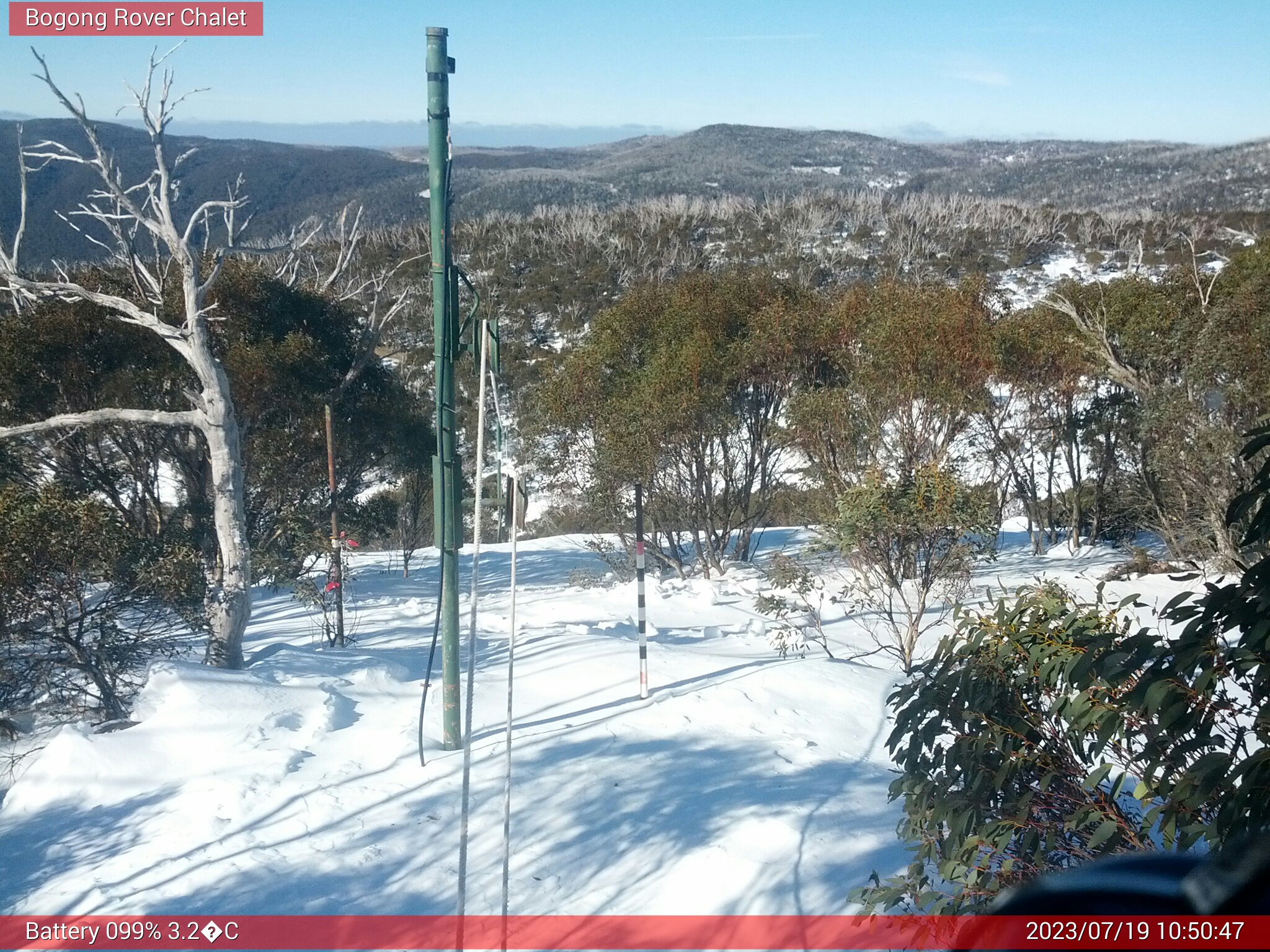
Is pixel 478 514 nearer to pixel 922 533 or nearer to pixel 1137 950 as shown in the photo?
pixel 1137 950

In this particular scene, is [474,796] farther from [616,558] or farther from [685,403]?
[616,558]

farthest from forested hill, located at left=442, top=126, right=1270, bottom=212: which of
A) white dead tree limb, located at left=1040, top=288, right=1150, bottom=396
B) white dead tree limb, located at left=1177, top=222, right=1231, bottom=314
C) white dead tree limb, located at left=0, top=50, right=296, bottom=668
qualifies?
white dead tree limb, located at left=0, top=50, right=296, bottom=668

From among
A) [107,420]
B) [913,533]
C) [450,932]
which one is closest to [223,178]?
[107,420]

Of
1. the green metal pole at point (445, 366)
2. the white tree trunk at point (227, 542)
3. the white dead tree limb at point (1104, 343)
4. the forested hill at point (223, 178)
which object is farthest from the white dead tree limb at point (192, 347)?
the forested hill at point (223, 178)

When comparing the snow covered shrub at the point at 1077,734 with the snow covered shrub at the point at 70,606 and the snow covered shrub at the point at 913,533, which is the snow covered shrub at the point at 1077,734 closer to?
the snow covered shrub at the point at 913,533

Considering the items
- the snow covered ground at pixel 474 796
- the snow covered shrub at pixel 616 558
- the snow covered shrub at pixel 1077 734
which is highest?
the snow covered shrub at pixel 1077 734

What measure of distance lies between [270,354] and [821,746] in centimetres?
958

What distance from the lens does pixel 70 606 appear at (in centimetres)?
701

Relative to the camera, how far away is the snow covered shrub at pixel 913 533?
26.8 feet

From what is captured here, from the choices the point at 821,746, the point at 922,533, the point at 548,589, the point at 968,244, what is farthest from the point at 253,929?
the point at 968,244

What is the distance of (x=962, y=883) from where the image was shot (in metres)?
2.82

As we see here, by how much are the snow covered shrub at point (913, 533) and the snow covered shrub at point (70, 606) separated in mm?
5852

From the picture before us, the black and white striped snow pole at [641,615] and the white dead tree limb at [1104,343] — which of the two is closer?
the black and white striped snow pole at [641,615]

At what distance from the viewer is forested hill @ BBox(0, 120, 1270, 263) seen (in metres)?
42.8
